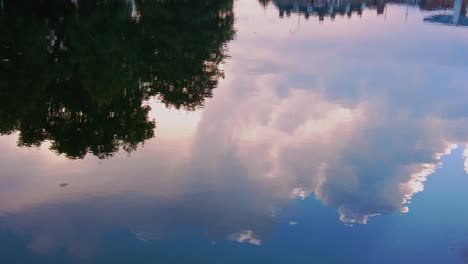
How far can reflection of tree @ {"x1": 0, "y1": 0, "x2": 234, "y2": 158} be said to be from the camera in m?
31.4

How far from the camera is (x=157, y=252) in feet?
61.4

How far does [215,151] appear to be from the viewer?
29672 millimetres

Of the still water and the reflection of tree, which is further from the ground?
the reflection of tree

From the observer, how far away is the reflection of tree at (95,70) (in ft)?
103

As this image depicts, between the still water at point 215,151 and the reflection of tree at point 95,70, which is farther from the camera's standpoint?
the reflection of tree at point 95,70

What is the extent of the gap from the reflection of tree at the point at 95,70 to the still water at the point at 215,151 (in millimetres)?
196

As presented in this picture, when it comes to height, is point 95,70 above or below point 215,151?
above

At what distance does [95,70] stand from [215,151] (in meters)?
17.8

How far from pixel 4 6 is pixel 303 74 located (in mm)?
47246

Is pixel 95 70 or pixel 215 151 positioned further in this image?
pixel 95 70

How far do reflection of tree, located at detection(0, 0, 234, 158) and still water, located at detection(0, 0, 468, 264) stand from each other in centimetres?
20

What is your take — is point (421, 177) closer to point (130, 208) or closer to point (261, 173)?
point (261, 173)

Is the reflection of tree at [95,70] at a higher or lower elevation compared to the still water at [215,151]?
higher

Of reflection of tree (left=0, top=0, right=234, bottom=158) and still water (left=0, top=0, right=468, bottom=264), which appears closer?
still water (left=0, top=0, right=468, bottom=264)
